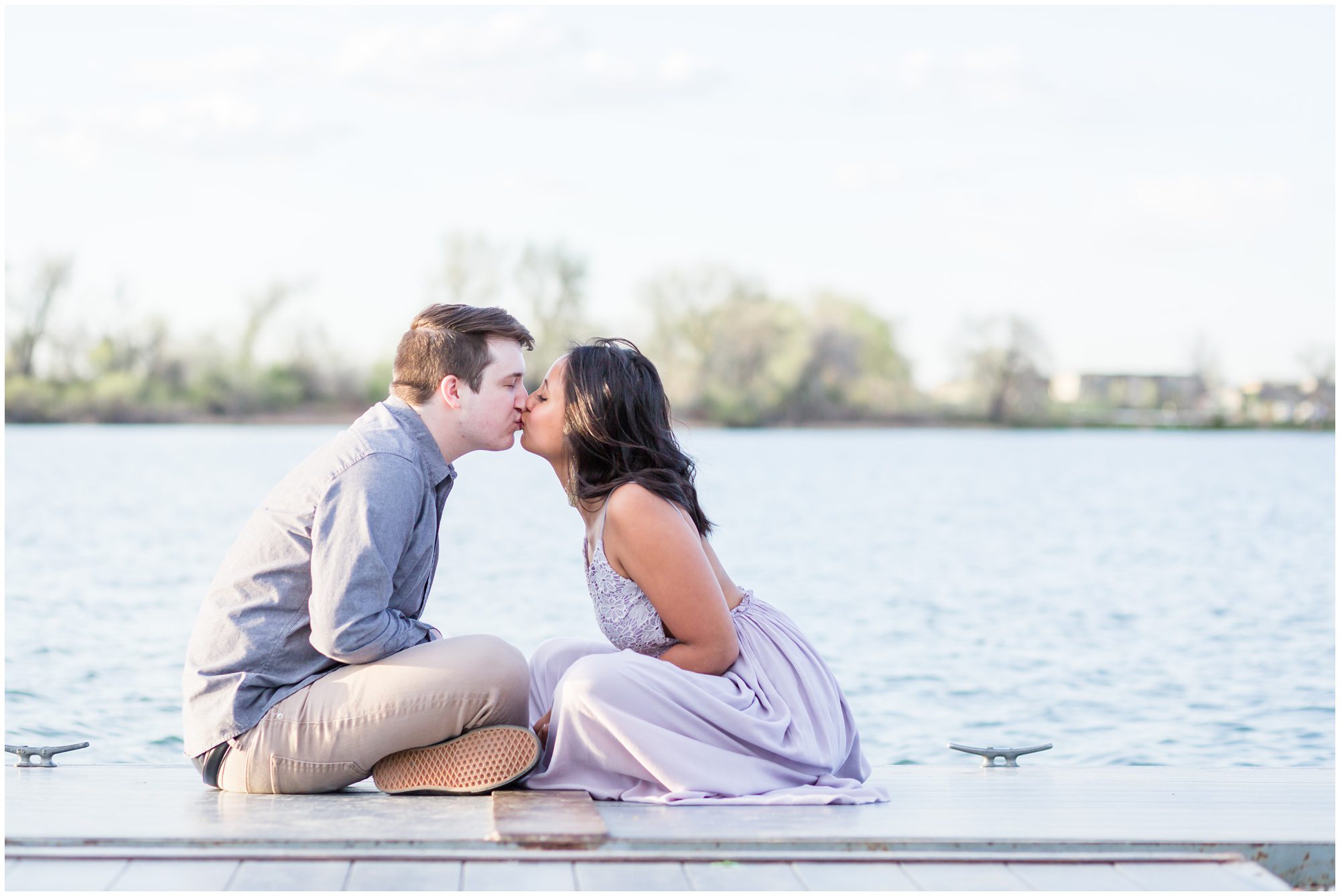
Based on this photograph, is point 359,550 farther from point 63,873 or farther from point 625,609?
point 63,873

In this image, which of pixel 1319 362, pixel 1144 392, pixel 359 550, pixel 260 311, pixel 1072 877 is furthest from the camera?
pixel 1144 392

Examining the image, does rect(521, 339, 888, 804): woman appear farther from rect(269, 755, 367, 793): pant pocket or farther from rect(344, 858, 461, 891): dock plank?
rect(344, 858, 461, 891): dock plank

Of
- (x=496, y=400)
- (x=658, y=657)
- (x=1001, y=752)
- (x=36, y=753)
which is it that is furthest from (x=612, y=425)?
(x=36, y=753)

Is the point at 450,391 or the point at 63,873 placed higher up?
the point at 450,391

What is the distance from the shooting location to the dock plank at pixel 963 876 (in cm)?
266

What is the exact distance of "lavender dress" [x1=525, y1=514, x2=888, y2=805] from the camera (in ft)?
10.6

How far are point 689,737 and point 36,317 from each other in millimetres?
49237

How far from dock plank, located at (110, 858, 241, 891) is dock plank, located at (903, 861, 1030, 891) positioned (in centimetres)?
131

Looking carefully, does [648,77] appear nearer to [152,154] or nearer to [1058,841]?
[152,154]

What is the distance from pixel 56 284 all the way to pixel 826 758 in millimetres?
50080

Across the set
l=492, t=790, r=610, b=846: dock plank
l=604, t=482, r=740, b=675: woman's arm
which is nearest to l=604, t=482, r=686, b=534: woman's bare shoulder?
l=604, t=482, r=740, b=675: woman's arm

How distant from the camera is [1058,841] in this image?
114 inches

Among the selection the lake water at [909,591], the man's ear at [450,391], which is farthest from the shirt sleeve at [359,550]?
the lake water at [909,591]

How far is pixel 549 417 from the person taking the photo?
11.4ft
